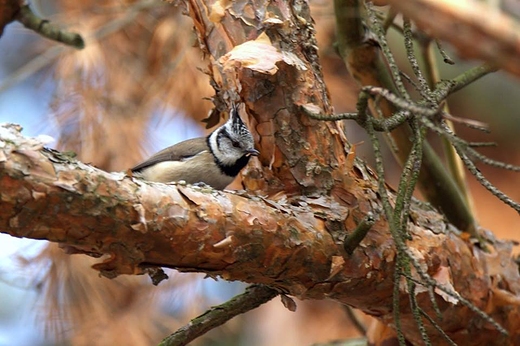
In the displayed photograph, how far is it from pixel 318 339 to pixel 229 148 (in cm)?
156

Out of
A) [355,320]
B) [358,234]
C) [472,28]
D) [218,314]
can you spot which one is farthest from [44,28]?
[472,28]

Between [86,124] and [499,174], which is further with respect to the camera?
[499,174]

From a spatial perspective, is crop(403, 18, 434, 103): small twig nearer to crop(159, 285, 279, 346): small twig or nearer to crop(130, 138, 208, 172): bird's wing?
crop(159, 285, 279, 346): small twig

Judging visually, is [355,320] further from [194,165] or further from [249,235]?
[249,235]

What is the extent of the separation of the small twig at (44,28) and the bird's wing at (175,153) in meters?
0.51

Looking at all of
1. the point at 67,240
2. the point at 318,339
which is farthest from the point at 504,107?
the point at 67,240

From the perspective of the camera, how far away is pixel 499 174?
3.99 metres

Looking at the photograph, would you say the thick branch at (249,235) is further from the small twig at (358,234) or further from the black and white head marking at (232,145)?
the black and white head marking at (232,145)

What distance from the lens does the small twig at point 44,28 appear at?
6.05 feet

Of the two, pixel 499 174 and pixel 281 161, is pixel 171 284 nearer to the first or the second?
pixel 281 161

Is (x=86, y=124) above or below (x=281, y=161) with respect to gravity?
above

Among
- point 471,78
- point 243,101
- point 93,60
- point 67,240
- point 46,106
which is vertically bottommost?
point 67,240

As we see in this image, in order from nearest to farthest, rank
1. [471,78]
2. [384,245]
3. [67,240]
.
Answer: [67,240] → [384,245] → [471,78]

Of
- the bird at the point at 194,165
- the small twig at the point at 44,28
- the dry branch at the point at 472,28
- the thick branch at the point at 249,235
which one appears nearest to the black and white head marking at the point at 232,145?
the bird at the point at 194,165
